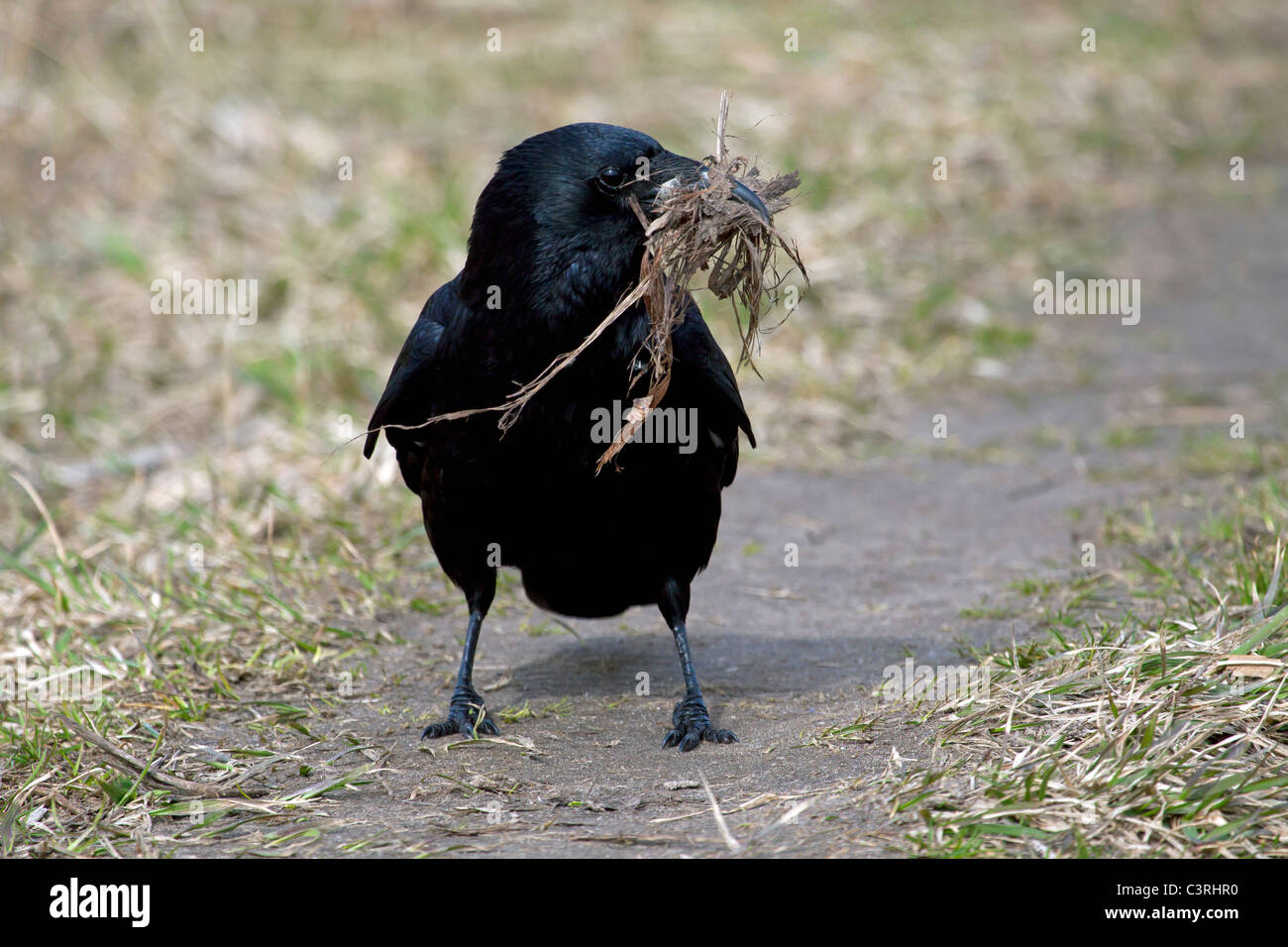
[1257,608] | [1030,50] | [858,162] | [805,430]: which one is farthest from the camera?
[1030,50]

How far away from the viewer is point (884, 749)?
136 inches

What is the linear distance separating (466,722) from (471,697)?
0.32 feet

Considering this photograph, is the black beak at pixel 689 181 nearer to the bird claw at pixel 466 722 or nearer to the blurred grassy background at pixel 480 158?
the bird claw at pixel 466 722

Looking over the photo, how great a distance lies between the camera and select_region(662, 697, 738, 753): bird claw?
147 inches

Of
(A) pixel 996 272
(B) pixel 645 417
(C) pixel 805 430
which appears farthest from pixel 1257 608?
(A) pixel 996 272

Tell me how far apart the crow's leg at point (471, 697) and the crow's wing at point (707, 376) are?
76cm

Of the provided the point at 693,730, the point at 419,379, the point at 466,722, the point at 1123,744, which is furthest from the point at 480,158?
the point at 1123,744

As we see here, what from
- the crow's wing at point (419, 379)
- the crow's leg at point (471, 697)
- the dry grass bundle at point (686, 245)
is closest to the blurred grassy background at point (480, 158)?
the crow's wing at point (419, 379)

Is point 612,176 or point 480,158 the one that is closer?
point 612,176

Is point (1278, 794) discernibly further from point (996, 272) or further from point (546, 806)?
point (996, 272)

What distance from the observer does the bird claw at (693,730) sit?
12.2ft

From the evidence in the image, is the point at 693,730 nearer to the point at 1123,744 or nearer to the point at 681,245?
the point at 1123,744

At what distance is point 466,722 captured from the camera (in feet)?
12.7
